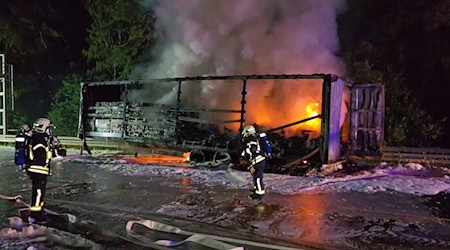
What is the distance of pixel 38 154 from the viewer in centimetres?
718

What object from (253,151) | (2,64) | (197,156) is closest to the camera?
(253,151)

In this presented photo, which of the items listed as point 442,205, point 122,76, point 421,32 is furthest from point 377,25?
point 442,205

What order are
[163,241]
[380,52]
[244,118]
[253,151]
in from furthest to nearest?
[380,52]
[244,118]
[253,151]
[163,241]

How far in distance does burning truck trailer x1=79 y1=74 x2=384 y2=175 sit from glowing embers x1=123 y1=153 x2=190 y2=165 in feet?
1.20

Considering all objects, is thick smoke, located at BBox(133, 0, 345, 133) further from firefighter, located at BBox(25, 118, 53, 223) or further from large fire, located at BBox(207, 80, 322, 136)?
firefighter, located at BBox(25, 118, 53, 223)

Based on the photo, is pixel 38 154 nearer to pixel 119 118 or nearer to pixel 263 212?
pixel 263 212

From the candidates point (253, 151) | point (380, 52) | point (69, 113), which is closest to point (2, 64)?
point (69, 113)

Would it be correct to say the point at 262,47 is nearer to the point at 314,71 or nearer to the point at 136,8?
the point at 314,71

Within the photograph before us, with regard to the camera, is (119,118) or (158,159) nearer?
(119,118)

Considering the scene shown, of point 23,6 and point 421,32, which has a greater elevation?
point 23,6

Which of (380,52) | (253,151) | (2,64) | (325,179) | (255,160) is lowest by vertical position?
(325,179)

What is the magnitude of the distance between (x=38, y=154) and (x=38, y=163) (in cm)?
14

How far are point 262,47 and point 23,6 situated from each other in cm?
1783

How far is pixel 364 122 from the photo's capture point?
1378 centimetres
